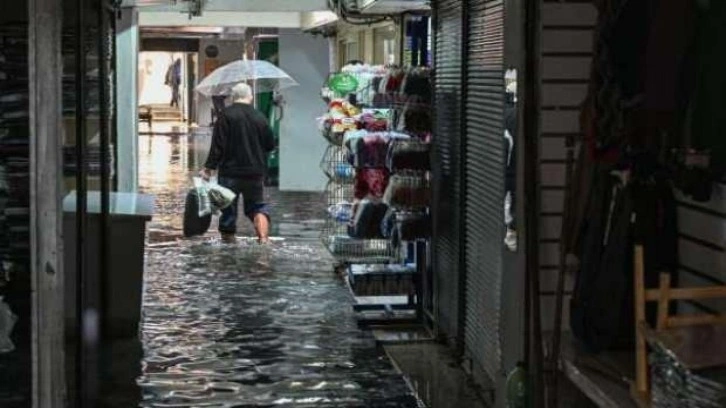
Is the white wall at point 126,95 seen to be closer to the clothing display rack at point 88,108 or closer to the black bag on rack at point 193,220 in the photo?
the black bag on rack at point 193,220

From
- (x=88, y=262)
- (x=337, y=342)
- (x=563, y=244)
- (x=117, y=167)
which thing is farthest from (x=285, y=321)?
(x=563, y=244)

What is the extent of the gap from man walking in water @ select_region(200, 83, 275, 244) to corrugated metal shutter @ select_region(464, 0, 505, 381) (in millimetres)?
5325

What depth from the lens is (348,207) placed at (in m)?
9.05

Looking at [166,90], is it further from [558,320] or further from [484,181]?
[558,320]

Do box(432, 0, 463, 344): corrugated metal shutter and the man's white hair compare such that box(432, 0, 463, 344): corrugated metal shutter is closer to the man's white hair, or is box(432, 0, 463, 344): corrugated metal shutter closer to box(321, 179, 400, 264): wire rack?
box(321, 179, 400, 264): wire rack

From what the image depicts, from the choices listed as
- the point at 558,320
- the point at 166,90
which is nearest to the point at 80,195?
the point at 558,320

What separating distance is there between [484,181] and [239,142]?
19.1 feet

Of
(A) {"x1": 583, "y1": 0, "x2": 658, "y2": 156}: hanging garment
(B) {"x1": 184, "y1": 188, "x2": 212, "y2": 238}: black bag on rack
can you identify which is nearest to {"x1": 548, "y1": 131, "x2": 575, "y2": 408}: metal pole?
(A) {"x1": 583, "y1": 0, "x2": 658, "y2": 156}: hanging garment

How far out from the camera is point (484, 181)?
6129 mm

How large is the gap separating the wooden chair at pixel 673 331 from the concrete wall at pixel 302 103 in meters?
13.0

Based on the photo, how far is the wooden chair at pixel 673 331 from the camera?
9.34 ft

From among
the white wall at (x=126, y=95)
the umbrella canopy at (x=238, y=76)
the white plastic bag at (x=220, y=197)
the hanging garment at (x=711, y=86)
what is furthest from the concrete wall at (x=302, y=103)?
the hanging garment at (x=711, y=86)

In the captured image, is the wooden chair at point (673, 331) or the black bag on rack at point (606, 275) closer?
the wooden chair at point (673, 331)

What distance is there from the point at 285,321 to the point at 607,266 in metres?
4.74
